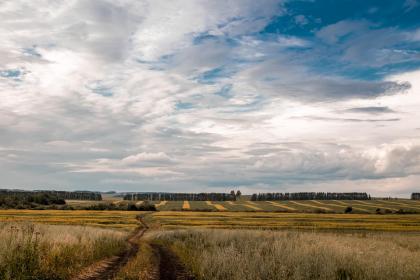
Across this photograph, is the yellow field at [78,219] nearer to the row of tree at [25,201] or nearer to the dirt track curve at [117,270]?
the dirt track curve at [117,270]

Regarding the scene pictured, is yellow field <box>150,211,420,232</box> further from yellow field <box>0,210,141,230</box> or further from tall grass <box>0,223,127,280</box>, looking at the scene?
tall grass <box>0,223,127,280</box>

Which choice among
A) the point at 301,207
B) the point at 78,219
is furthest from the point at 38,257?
the point at 301,207

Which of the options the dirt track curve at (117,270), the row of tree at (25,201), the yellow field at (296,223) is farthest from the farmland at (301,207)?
the dirt track curve at (117,270)

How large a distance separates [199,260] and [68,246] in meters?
6.02

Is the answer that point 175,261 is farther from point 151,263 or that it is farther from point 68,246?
point 68,246

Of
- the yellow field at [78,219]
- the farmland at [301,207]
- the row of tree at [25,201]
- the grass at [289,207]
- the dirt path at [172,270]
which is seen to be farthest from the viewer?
the row of tree at [25,201]

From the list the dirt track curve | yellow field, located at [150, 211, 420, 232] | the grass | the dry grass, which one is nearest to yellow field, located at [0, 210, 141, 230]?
yellow field, located at [150, 211, 420, 232]

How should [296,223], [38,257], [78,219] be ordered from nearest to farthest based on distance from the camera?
1. [38,257]
2. [296,223]
3. [78,219]

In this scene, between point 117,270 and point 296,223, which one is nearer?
point 117,270

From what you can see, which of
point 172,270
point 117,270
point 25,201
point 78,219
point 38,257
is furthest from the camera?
point 25,201

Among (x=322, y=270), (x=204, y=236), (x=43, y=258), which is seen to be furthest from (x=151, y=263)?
(x=204, y=236)

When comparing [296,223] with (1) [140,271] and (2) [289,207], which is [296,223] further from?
(2) [289,207]

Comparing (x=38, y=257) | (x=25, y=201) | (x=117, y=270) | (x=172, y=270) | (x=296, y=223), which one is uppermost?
(x=25, y=201)

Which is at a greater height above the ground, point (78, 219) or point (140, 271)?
point (140, 271)
